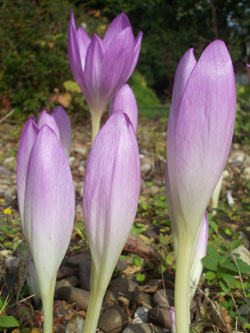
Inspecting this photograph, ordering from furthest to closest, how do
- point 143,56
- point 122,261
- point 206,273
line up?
1. point 143,56
2. point 122,261
3. point 206,273

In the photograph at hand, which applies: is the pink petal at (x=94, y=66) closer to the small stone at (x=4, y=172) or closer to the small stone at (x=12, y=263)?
the small stone at (x=12, y=263)

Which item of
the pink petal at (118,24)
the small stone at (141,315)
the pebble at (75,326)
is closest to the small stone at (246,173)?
the pink petal at (118,24)

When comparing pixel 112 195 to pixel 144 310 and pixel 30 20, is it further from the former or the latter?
pixel 30 20

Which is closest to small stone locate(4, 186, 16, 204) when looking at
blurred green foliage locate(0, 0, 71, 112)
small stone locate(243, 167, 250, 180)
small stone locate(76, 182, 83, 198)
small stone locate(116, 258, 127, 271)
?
small stone locate(76, 182, 83, 198)

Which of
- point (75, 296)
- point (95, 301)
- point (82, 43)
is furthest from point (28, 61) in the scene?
point (95, 301)

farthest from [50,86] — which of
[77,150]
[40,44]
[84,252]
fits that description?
[84,252]

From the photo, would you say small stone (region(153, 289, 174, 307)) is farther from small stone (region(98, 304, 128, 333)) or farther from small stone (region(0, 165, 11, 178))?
small stone (region(0, 165, 11, 178))
